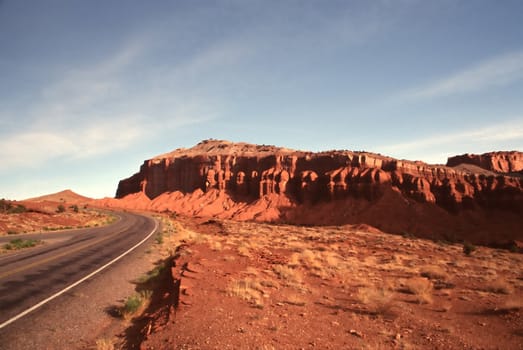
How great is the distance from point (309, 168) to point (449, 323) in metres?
76.9

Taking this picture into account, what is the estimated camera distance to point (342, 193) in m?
71.2

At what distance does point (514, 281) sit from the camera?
13.6 metres

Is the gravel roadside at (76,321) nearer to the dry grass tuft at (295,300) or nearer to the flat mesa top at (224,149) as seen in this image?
the dry grass tuft at (295,300)

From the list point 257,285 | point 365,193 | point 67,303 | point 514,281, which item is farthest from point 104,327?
point 365,193

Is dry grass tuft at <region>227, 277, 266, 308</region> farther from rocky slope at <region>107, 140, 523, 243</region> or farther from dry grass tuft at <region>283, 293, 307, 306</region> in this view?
rocky slope at <region>107, 140, 523, 243</region>

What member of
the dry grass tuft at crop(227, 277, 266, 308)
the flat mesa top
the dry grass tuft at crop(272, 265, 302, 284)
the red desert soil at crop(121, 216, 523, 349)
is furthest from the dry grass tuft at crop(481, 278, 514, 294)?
the flat mesa top

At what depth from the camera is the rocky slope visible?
60.7m

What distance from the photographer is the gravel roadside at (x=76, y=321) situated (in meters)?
6.58

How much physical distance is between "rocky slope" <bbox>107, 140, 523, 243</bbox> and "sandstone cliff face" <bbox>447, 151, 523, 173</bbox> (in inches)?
1343

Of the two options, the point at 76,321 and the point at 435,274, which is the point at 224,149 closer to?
the point at 435,274

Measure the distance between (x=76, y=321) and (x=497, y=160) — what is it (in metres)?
135

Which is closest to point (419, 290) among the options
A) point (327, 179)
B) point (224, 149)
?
point (327, 179)

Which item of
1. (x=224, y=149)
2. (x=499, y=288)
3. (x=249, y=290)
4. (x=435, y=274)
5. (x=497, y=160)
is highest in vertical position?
(x=224, y=149)

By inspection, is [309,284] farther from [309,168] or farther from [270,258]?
[309,168]
